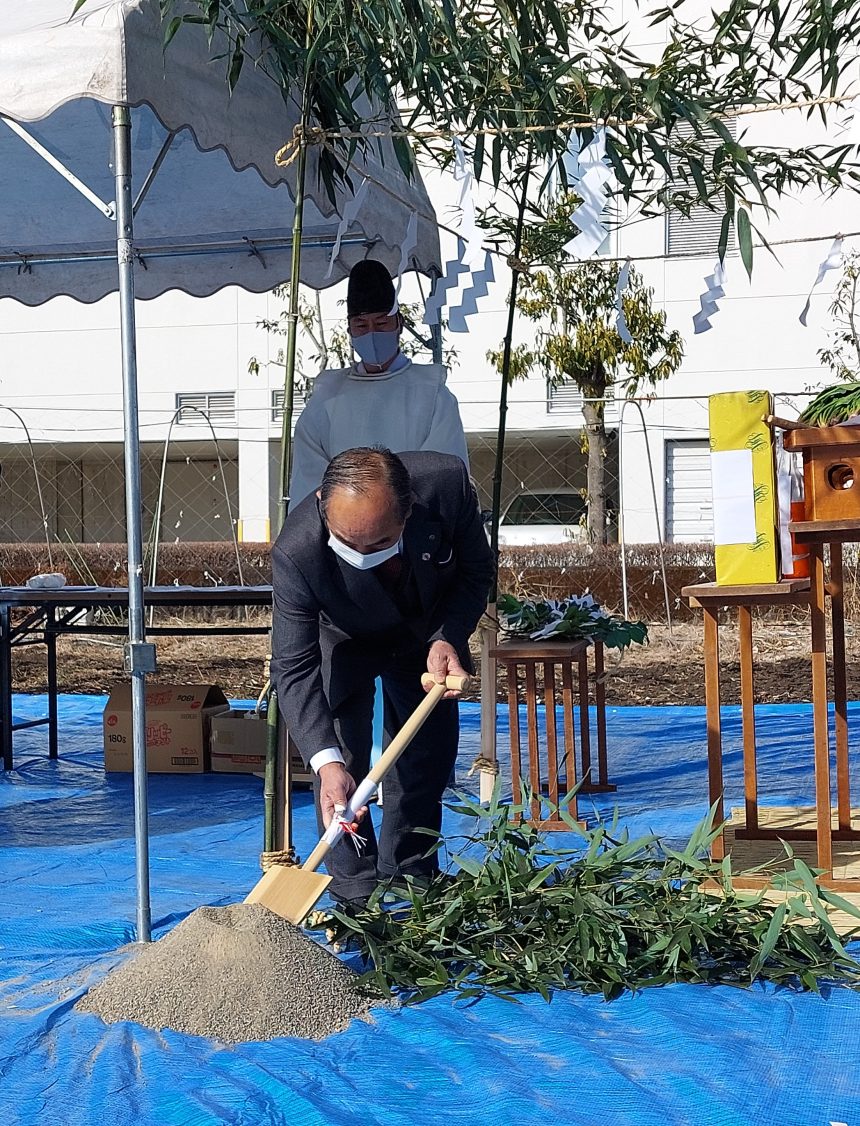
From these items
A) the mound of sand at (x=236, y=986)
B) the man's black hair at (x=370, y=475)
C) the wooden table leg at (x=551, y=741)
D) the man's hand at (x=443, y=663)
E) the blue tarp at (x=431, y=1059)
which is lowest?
the blue tarp at (x=431, y=1059)

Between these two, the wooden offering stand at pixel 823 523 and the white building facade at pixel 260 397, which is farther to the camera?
the white building facade at pixel 260 397

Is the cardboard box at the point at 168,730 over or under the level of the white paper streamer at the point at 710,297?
under

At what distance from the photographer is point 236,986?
2.16 metres

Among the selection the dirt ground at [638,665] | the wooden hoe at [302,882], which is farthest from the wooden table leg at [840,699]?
the dirt ground at [638,665]

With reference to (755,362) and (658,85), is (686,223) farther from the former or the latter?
(658,85)

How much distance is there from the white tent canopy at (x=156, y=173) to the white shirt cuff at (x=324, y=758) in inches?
50.7

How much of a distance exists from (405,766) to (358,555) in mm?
602

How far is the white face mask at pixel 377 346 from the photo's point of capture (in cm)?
319

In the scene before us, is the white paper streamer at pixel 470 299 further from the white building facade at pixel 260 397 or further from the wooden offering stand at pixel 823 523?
the white building facade at pixel 260 397

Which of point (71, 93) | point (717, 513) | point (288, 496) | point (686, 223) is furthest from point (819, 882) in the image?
point (686, 223)

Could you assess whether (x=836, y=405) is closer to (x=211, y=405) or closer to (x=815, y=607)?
(x=815, y=607)

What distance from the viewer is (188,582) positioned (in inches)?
454

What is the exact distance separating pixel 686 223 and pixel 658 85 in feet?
38.4

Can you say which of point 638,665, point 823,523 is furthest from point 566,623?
point 638,665
